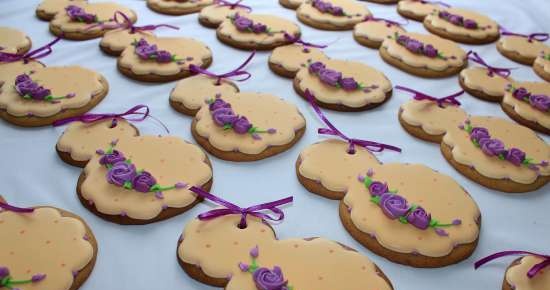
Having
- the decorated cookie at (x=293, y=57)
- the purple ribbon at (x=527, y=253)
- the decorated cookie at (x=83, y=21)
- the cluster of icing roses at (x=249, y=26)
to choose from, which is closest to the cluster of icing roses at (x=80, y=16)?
the decorated cookie at (x=83, y=21)

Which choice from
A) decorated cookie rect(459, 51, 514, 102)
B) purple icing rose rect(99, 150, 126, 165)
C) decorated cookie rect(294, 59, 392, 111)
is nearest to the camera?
purple icing rose rect(99, 150, 126, 165)

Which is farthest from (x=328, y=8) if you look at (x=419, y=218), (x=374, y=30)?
(x=419, y=218)

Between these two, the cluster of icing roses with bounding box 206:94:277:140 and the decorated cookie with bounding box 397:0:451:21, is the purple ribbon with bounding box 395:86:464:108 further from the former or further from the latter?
the decorated cookie with bounding box 397:0:451:21

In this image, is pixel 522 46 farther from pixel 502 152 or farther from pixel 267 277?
pixel 267 277

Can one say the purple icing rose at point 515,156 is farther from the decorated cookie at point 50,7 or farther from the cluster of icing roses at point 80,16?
the decorated cookie at point 50,7

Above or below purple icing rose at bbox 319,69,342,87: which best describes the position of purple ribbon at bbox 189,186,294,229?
below

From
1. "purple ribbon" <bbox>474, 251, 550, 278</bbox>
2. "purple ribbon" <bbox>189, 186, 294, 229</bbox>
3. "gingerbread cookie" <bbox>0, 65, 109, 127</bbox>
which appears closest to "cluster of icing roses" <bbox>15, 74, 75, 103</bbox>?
"gingerbread cookie" <bbox>0, 65, 109, 127</bbox>
